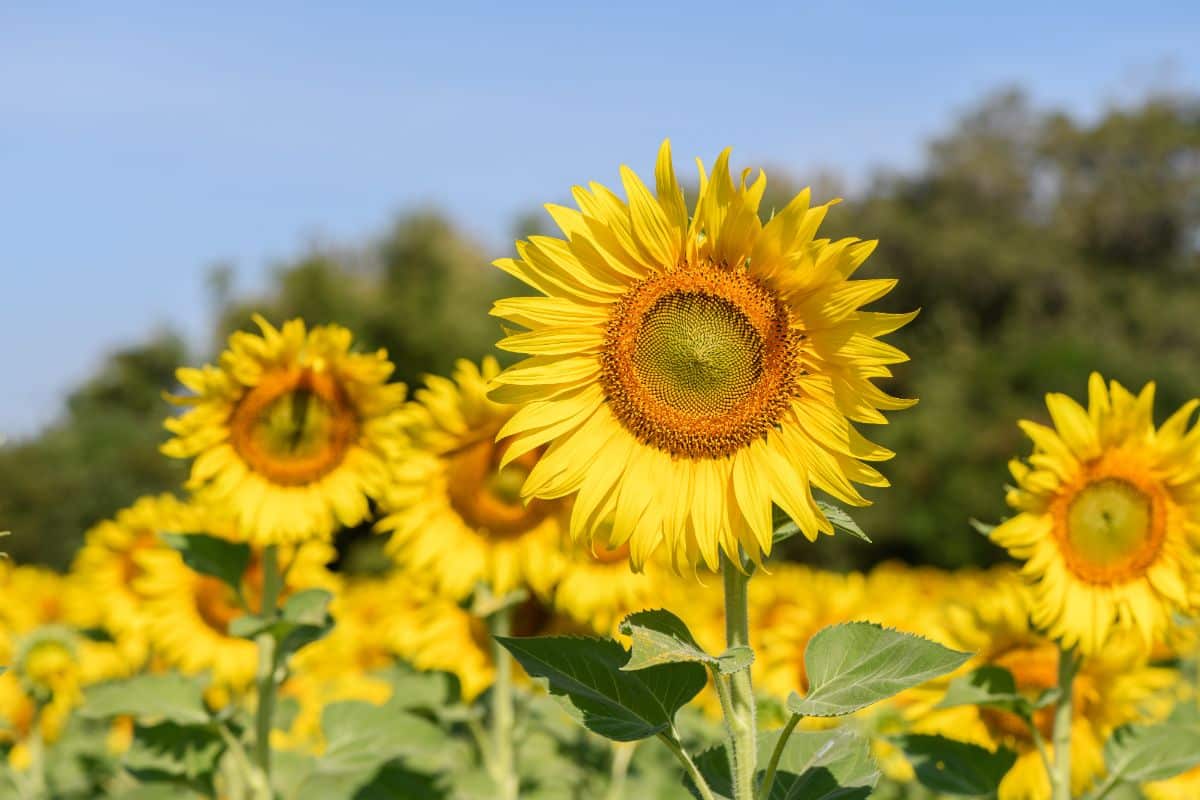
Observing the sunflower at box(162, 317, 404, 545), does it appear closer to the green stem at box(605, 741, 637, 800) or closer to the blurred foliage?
the green stem at box(605, 741, 637, 800)

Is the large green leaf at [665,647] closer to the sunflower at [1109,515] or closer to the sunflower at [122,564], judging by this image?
the sunflower at [1109,515]

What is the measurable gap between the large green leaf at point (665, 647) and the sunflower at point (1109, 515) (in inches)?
57.0

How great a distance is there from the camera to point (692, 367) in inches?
93.2

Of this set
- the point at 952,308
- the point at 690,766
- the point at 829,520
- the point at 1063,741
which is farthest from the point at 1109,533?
the point at 952,308

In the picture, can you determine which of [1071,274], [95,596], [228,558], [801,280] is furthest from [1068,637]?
[1071,274]

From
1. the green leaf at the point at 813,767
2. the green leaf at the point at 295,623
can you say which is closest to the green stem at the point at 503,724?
the green leaf at the point at 295,623

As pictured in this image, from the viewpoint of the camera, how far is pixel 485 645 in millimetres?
4609

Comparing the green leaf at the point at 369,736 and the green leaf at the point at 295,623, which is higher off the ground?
the green leaf at the point at 295,623

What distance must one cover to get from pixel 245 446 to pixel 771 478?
2.08 meters

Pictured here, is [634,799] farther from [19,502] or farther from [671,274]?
[19,502]

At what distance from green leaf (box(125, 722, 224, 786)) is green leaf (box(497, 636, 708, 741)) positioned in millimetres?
1798

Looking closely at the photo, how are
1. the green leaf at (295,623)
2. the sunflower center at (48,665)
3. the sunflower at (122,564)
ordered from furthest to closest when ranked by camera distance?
the sunflower at (122,564)
the sunflower center at (48,665)
the green leaf at (295,623)

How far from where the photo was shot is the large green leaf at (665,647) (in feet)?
6.30

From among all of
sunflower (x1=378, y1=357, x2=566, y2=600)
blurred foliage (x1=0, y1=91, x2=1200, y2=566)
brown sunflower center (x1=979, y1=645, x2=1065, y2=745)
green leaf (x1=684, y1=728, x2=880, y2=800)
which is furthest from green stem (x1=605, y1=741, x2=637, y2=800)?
blurred foliage (x1=0, y1=91, x2=1200, y2=566)
